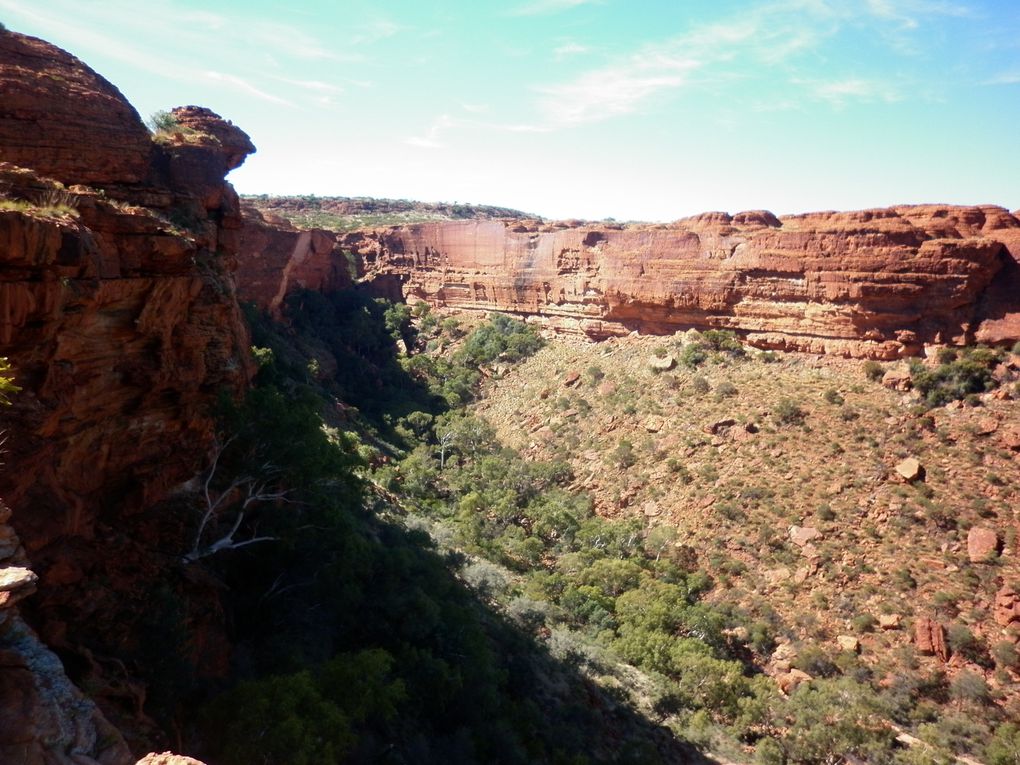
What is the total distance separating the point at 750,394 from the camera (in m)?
28.3

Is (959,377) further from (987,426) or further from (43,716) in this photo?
(43,716)

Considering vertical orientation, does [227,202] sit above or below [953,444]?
above

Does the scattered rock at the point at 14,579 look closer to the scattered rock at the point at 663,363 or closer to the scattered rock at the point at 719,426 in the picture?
the scattered rock at the point at 719,426

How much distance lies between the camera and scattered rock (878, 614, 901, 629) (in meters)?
18.5

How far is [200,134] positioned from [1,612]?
59.1 ft

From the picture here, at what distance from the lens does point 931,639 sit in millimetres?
17766

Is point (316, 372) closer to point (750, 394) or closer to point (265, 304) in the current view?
point (265, 304)

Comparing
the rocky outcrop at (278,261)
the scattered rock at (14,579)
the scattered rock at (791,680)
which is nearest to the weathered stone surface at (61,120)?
the scattered rock at (14,579)

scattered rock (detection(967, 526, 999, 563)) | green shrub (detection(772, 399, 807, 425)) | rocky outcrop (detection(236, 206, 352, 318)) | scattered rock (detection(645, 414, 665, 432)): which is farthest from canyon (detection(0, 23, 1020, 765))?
rocky outcrop (detection(236, 206, 352, 318))

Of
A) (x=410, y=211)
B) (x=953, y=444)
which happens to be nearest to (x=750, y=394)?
(x=953, y=444)

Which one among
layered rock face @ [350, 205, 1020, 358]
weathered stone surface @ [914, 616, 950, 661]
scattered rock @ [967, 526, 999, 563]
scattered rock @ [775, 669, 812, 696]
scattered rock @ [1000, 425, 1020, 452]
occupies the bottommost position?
scattered rock @ [775, 669, 812, 696]

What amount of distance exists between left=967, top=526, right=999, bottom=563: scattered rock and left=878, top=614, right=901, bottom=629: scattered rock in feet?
9.90

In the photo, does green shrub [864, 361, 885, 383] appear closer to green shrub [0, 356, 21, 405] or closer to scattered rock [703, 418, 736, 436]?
scattered rock [703, 418, 736, 436]

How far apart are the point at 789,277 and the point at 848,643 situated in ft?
57.2
